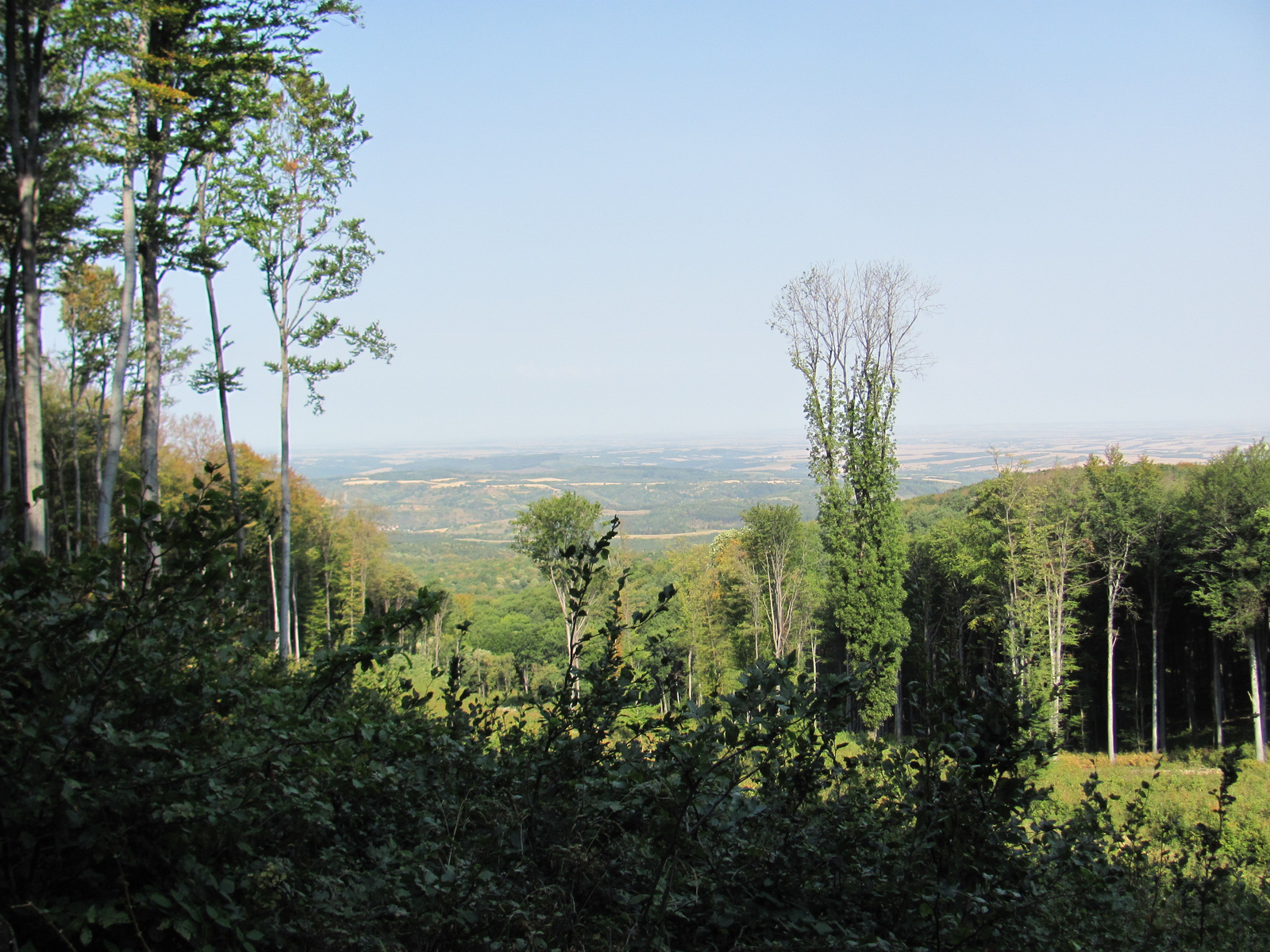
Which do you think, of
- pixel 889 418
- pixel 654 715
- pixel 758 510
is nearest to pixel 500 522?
pixel 758 510

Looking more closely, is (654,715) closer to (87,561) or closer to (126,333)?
(87,561)

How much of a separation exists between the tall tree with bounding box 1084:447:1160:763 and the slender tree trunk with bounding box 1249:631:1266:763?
3.08 metres

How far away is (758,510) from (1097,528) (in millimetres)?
10509

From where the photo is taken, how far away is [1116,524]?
2130 cm

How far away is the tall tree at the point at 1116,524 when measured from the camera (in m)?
21.1

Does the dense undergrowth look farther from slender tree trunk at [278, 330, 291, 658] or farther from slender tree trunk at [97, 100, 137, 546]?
slender tree trunk at [278, 330, 291, 658]

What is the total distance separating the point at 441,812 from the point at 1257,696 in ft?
77.0

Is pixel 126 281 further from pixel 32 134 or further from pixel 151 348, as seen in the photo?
pixel 32 134

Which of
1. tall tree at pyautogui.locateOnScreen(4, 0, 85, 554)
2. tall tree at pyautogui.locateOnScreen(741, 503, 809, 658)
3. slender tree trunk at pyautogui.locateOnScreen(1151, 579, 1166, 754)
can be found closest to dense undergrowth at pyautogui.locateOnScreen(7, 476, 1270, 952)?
tall tree at pyautogui.locateOnScreen(4, 0, 85, 554)

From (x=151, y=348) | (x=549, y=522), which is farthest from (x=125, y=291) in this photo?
(x=549, y=522)

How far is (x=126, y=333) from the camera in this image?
379 inches

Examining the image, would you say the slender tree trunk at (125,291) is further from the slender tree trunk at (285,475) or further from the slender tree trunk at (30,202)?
the slender tree trunk at (285,475)

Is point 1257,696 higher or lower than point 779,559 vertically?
lower

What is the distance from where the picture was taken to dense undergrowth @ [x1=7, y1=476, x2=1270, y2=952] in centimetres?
152
